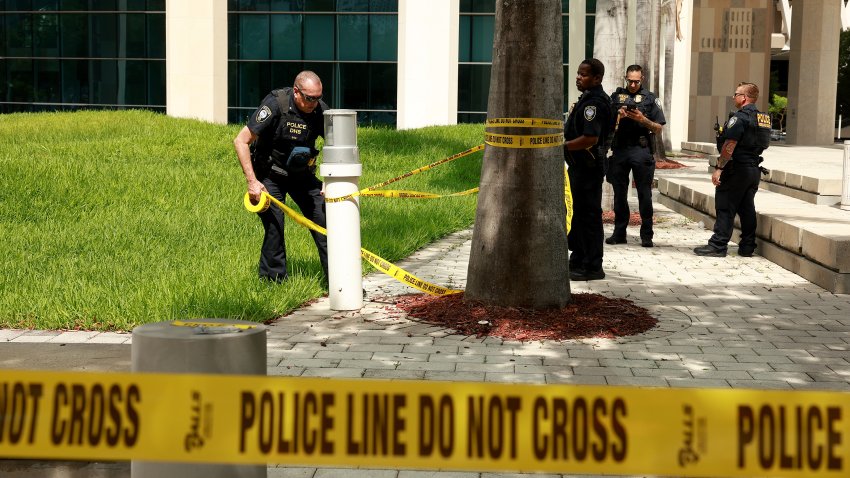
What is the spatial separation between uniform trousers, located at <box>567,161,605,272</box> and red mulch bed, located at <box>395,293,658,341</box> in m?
1.45

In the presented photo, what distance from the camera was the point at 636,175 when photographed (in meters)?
12.8

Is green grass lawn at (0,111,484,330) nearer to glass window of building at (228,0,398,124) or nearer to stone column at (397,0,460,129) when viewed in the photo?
stone column at (397,0,460,129)

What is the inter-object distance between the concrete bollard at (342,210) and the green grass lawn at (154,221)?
46 cm

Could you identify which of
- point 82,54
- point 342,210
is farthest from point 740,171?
point 82,54

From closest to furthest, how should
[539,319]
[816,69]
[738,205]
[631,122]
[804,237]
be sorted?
[539,319], [804,237], [738,205], [631,122], [816,69]

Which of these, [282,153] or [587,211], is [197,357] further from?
[587,211]

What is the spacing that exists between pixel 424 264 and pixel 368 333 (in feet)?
12.6

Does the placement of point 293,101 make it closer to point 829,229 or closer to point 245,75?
point 829,229

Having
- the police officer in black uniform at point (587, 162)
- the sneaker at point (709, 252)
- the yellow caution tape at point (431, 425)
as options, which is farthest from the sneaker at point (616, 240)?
the yellow caution tape at point (431, 425)

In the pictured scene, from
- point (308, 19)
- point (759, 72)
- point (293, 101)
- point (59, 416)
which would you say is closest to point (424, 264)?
point (293, 101)

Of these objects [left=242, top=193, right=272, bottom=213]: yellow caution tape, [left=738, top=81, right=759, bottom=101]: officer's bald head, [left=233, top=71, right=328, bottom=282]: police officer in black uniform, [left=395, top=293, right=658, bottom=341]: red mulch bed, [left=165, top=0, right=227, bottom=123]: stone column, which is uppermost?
[left=165, top=0, right=227, bottom=123]: stone column

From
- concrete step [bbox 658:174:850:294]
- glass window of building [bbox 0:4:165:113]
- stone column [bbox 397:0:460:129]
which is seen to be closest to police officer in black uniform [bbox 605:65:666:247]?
concrete step [bbox 658:174:850:294]

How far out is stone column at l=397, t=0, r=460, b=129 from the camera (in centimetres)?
3631

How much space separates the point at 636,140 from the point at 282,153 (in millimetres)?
5288
